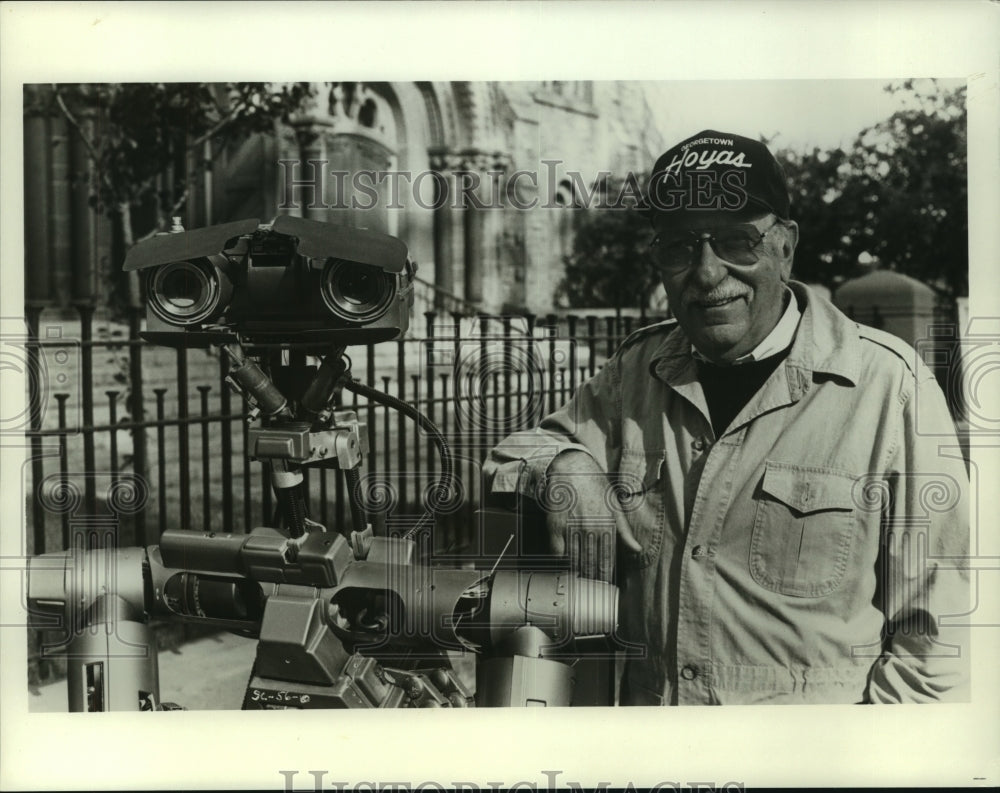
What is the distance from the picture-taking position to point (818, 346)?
9.05 feet

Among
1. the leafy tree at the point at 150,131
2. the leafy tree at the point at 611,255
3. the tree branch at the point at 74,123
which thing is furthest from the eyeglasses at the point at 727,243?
the tree branch at the point at 74,123

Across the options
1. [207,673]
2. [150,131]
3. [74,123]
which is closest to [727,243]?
[150,131]

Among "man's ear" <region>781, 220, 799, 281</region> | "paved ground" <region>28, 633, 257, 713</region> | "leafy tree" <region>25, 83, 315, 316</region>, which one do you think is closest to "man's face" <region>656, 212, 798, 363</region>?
"man's ear" <region>781, 220, 799, 281</region>

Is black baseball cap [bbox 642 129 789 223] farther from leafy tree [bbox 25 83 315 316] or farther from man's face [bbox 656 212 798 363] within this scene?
leafy tree [bbox 25 83 315 316]

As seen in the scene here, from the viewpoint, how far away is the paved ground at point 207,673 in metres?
3.12

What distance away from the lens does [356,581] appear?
7.75 feet

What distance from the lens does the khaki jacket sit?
9.07 ft

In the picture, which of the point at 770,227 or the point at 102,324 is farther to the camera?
the point at 102,324

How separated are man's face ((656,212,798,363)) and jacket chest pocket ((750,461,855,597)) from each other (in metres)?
0.40

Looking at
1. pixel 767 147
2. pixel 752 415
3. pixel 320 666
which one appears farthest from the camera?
pixel 767 147

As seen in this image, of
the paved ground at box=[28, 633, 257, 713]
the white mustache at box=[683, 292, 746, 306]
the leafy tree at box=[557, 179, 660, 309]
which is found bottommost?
the paved ground at box=[28, 633, 257, 713]

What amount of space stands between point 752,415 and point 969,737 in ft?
4.32

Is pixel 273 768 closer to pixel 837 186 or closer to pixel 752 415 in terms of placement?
pixel 752 415

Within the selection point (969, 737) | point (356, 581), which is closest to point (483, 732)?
point (356, 581)
